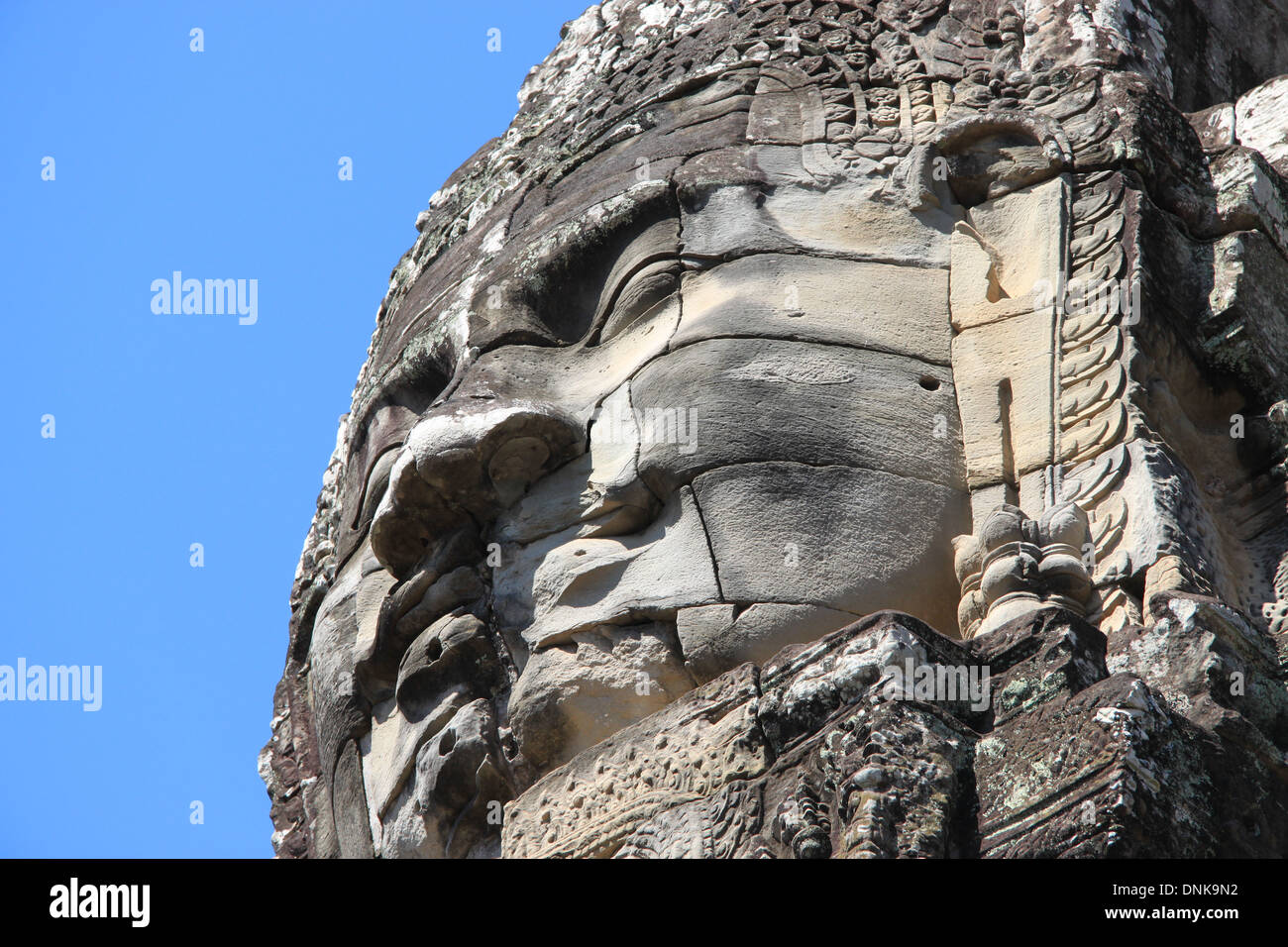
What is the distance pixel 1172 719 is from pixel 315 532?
14.6 feet

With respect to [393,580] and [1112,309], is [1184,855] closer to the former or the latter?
[1112,309]

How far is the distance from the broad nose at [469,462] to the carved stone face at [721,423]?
0.01 metres

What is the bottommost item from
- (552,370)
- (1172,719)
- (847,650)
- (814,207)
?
(1172,719)

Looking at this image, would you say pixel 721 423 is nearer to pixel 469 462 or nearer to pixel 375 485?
pixel 469 462

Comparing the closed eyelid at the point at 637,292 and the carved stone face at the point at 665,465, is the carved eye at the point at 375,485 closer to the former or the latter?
the carved stone face at the point at 665,465

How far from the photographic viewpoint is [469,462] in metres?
6.54

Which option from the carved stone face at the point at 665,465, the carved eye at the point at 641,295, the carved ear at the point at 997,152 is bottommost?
the carved stone face at the point at 665,465

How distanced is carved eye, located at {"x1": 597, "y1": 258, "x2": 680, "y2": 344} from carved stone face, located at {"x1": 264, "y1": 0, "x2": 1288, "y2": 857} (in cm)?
1

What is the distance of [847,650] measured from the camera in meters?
5.52

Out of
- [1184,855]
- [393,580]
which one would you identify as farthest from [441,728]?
[1184,855]

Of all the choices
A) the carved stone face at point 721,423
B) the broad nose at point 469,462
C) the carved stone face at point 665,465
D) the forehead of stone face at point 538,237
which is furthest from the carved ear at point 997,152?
the broad nose at point 469,462

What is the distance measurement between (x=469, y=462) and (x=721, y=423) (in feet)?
2.79

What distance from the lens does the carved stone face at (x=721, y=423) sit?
240 inches

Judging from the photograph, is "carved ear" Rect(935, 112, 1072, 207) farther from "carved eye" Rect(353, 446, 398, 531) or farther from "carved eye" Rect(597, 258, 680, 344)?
"carved eye" Rect(353, 446, 398, 531)
